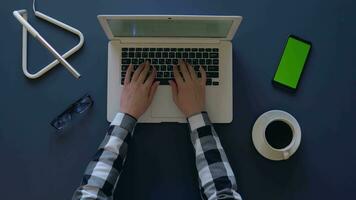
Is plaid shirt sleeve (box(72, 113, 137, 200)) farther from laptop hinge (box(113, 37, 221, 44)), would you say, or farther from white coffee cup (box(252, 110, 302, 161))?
white coffee cup (box(252, 110, 302, 161))

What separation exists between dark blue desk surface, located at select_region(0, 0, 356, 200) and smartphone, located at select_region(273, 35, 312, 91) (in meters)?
0.02

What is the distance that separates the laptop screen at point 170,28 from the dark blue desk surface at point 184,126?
2.9 inches

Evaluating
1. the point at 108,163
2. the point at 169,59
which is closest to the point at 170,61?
the point at 169,59

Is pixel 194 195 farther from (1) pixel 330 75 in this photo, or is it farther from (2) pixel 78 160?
(1) pixel 330 75

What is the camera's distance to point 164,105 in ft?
3.09

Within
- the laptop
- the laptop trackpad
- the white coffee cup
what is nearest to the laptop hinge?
the laptop

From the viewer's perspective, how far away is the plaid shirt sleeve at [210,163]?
87cm

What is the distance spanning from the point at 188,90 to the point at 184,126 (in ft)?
0.27

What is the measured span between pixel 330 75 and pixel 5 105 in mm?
743

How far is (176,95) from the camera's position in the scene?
0.94 metres

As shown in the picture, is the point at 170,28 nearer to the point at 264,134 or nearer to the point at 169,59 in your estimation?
the point at 169,59

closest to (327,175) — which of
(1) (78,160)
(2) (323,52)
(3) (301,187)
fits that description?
(3) (301,187)

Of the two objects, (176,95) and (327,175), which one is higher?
(176,95)

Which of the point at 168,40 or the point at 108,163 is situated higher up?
the point at 168,40
